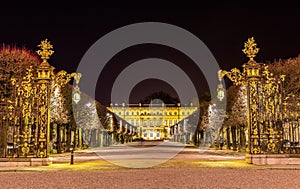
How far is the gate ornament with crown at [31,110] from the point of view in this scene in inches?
903

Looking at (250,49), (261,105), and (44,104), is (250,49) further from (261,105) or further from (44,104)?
(44,104)

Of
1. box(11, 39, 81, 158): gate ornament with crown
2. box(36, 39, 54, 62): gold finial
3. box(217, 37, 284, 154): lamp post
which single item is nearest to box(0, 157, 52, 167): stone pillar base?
box(11, 39, 81, 158): gate ornament with crown

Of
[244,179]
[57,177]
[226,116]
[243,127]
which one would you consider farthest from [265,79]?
[226,116]

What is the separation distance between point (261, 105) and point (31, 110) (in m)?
13.5

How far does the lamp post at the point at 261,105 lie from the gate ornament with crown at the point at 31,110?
11.8 m

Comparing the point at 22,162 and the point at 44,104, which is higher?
the point at 44,104

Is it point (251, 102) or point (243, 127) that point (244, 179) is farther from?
point (243, 127)

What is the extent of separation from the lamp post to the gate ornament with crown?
11.8 m

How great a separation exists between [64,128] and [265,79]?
2829 cm

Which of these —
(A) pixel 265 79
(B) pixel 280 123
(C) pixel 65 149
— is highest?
(A) pixel 265 79

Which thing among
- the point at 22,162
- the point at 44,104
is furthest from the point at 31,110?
the point at 22,162

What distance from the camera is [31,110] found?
23.8m

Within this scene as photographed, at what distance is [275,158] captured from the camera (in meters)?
22.9

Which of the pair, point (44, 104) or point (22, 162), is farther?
point (44, 104)
